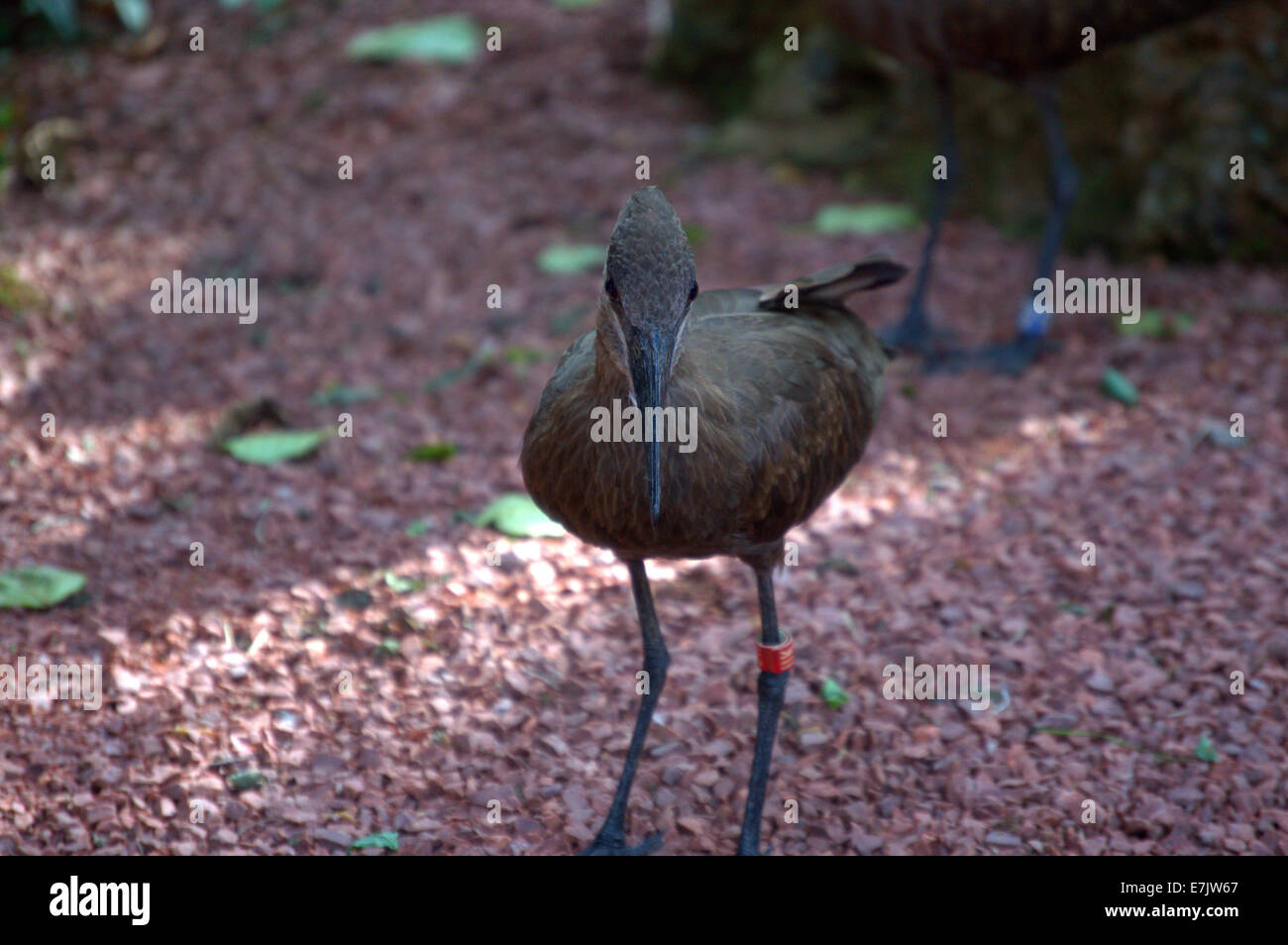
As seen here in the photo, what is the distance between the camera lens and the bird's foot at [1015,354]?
668 cm

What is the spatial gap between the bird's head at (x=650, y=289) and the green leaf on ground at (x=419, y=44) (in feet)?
24.0

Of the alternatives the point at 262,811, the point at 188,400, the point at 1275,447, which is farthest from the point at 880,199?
the point at 262,811

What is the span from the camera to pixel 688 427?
3492 mm

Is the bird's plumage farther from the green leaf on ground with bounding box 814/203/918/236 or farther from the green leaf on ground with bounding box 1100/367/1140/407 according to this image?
the green leaf on ground with bounding box 814/203/918/236

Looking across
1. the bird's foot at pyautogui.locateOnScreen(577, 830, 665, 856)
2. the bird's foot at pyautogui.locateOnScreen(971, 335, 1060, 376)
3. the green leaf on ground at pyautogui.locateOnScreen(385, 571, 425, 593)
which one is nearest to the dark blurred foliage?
the bird's foot at pyautogui.locateOnScreen(971, 335, 1060, 376)

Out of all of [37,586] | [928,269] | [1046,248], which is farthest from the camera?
[928,269]

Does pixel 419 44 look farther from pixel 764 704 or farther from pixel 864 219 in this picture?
pixel 764 704

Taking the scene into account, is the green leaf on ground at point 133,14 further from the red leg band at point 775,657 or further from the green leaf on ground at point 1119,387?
the red leg band at point 775,657

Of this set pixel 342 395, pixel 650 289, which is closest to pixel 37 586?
pixel 342 395

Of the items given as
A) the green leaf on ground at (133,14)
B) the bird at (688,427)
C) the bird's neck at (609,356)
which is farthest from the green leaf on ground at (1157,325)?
the green leaf on ground at (133,14)

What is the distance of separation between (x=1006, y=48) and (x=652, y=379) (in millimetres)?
4048

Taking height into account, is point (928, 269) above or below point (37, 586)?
above

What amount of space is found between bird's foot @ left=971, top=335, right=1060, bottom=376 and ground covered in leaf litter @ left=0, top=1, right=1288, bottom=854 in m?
0.15

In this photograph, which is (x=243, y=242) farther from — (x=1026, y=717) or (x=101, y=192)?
(x=1026, y=717)
